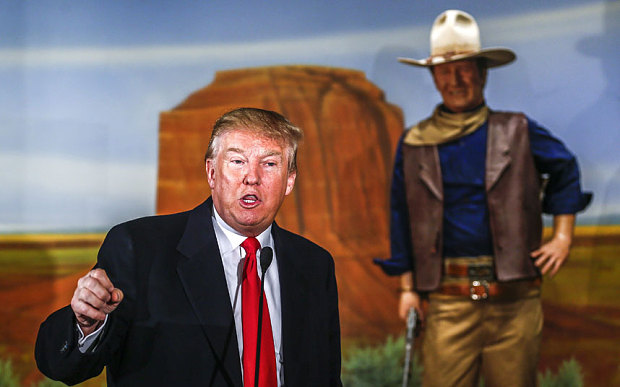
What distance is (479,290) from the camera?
10.8 feet

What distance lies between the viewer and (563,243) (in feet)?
11.3

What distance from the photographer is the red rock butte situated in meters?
3.95

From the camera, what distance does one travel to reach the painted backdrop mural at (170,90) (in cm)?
375

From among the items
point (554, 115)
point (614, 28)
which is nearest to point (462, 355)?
point (554, 115)

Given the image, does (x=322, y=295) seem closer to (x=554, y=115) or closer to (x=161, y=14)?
(x=554, y=115)

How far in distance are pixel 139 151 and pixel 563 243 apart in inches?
93.0

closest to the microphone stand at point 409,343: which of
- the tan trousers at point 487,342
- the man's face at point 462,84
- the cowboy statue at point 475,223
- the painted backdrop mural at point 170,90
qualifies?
the cowboy statue at point 475,223

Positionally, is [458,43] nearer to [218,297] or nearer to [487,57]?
[487,57]

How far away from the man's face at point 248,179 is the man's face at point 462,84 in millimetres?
1826

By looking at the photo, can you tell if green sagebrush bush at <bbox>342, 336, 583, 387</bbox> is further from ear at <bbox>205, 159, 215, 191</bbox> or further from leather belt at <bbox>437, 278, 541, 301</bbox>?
ear at <bbox>205, 159, 215, 191</bbox>

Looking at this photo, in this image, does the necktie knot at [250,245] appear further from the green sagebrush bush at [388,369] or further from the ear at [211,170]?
the green sagebrush bush at [388,369]

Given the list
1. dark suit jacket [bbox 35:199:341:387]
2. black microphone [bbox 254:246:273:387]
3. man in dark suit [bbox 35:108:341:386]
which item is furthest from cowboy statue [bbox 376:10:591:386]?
black microphone [bbox 254:246:273:387]

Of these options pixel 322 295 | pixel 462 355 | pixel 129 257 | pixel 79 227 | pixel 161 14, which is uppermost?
pixel 161 14

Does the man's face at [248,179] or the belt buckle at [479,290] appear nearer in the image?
the man's face at [248,179]
